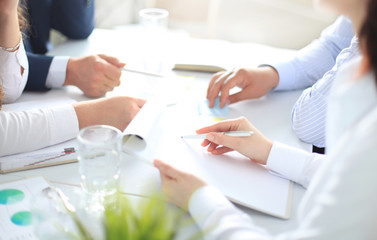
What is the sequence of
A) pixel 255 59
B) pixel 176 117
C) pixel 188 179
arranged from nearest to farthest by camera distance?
pixel 188 179, pixel 176 117, pixel 255 59

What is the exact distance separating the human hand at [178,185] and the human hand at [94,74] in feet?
1.55

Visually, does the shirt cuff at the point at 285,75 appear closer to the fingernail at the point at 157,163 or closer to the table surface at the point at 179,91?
the table surface at the point at 179,91

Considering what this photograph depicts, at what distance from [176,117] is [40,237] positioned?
0.53 metres

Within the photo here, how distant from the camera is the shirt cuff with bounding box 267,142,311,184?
911mm

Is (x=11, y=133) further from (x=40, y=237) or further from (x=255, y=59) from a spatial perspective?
(x=255, y=59)

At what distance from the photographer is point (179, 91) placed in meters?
1.28

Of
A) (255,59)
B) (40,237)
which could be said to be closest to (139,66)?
(255,59)

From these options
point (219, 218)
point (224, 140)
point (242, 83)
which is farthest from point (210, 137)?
point (242, 83)

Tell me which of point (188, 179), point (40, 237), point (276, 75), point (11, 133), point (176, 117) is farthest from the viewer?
point (276, 75)

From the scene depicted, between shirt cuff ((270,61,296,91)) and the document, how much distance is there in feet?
1.36

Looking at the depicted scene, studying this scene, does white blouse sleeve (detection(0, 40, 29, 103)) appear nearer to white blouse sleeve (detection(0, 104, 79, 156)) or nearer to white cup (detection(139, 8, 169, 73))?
white blouse sleeve (detection(0, 104, 79, 156))

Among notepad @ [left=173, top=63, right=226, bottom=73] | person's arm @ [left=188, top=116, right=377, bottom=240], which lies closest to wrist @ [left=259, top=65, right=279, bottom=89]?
notepad @ [left=173, top=63, right=226, bottom=73]

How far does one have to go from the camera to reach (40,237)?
659mm

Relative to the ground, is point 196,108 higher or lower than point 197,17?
higher
